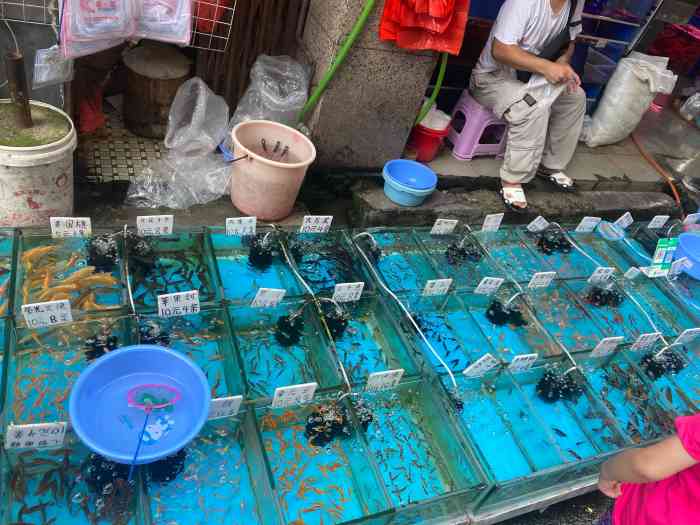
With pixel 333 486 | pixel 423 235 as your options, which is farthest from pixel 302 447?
pixel 423 235

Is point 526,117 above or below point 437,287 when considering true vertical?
above

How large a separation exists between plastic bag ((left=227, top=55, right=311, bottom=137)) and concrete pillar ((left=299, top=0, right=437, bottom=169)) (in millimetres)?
130

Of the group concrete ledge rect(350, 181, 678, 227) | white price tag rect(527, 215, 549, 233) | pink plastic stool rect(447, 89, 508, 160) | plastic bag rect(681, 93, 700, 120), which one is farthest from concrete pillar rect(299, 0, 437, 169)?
plastic bag rect(681, 93, 700, 120)

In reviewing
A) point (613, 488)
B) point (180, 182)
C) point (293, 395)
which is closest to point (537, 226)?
point (613, 488)

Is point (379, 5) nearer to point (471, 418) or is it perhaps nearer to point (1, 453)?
point (471, 418)

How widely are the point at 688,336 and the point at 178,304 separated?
2960mm

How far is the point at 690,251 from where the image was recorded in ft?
12.4

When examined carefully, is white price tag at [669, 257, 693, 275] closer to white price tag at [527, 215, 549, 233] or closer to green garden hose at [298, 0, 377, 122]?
white price tag at [527, 215, 549, 233]

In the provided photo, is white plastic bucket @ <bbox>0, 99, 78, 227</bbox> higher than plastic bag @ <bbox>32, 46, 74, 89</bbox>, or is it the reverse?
plastic bag @ <bbox>32, 46, 74, 89</bbox>

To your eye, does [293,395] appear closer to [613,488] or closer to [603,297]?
[613,488]

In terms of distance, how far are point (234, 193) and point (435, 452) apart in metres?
2.11

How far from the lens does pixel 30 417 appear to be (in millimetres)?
2088

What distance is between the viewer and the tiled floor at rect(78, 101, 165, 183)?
3.56 m

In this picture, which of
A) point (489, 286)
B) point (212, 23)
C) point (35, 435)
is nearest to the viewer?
point (35, 435)
